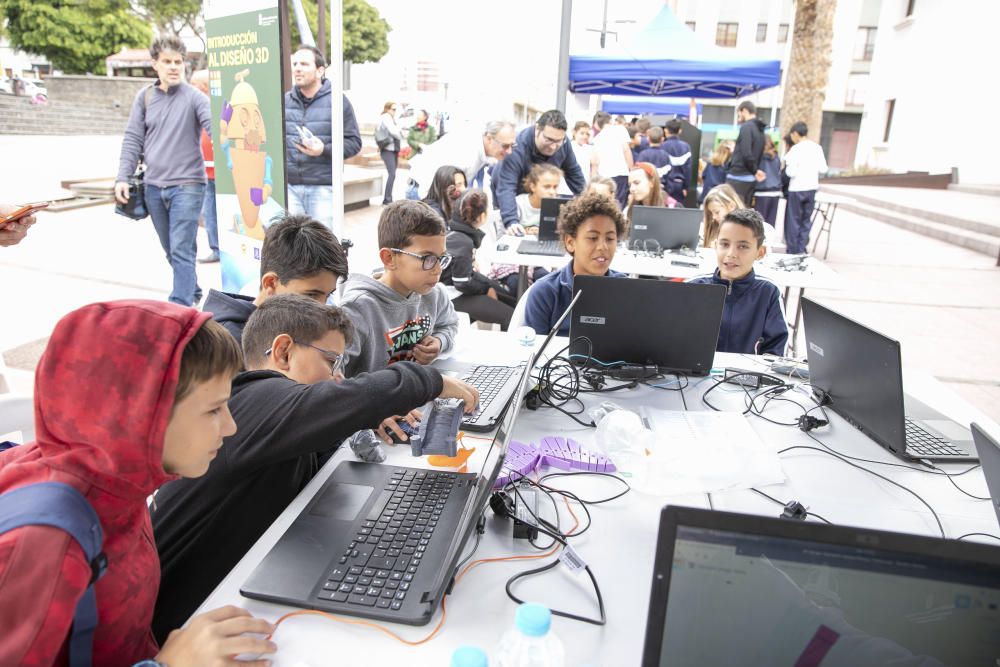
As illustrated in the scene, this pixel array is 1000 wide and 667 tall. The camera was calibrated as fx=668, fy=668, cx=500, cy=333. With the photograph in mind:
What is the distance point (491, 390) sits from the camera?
80.5 inches

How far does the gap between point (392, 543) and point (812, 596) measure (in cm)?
72

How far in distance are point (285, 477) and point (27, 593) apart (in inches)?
27.0

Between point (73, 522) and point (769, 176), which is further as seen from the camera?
point (769, 176)

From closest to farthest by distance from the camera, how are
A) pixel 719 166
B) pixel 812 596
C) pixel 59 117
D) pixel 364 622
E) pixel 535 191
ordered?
pixel 812 596
pixel 364 622
pixel 535 191
pixel 719 166
pixel 59 117

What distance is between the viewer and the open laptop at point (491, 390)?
176cm

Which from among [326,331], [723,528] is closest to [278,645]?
[723,528]

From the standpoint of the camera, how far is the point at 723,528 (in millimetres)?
740

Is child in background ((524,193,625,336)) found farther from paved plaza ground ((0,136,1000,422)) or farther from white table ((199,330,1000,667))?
paved plaza ground ((0,136,1000,422))

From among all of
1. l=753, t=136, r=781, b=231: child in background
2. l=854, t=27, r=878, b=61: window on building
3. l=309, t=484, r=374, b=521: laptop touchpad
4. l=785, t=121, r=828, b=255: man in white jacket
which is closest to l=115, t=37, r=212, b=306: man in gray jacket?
l=309, t=484, r=374, b=521: laptop touchpad

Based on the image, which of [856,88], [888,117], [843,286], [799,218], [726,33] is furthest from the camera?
[726,33]

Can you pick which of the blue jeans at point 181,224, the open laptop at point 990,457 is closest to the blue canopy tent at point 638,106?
the blue jeans at point 181,224

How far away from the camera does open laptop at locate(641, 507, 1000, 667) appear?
0.72 meters

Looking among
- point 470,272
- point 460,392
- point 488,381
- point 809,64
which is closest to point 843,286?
point 470,272

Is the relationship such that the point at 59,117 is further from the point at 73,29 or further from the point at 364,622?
the point at 364,622
